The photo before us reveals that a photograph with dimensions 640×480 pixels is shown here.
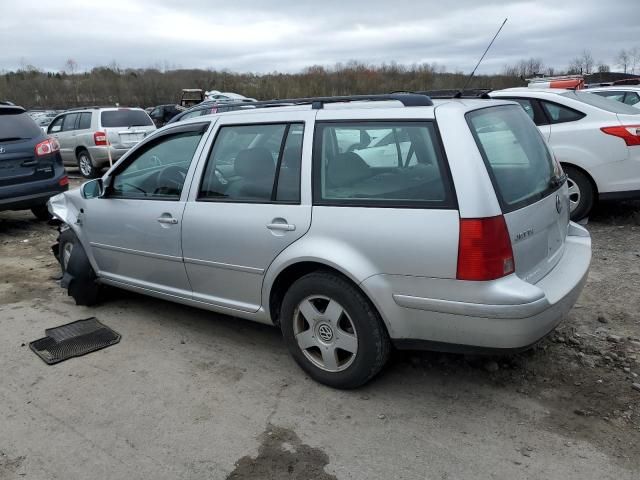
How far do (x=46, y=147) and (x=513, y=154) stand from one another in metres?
6.64

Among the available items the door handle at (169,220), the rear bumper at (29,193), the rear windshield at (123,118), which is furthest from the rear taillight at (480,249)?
the rear windshield at (123,118)

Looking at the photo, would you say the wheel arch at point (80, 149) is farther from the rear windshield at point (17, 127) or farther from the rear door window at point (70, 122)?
the rear windshield at point (17, 127)

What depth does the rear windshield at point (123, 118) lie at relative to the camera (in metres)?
13.1

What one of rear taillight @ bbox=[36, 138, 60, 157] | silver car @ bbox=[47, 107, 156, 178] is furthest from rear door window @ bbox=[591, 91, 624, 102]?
silver car @ bbox=[47, 107, 156, 178]

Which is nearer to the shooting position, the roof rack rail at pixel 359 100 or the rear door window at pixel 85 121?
the roof rack rail at pixel 359 100

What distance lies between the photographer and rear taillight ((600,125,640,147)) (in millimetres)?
5934

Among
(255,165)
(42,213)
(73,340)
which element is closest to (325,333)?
(255,165)

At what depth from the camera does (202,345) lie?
392 centimetres

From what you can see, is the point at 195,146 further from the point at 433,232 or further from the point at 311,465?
the point at 311,465

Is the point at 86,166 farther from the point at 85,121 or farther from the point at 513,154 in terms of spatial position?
the point at 513,154

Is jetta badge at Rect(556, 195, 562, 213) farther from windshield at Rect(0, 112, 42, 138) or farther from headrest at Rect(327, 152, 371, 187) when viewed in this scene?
windshield at Rect(0, 112, 42, 138)

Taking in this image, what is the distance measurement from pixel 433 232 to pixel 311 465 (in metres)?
1.29

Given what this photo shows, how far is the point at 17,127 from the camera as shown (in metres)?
7.30

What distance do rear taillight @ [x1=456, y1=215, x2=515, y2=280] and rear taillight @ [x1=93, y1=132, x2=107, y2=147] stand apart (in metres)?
11.9
